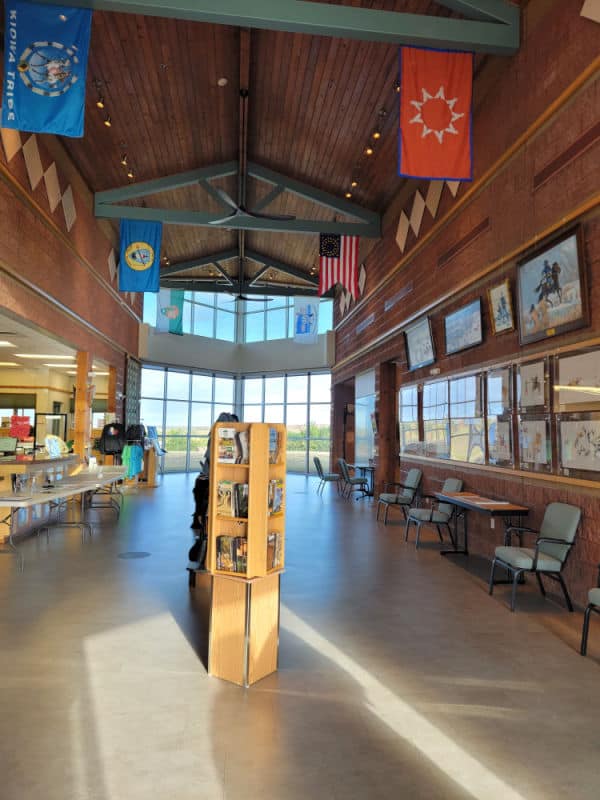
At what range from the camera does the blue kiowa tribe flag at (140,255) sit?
33.7ft

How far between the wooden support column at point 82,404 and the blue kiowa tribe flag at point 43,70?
6167 millimetres

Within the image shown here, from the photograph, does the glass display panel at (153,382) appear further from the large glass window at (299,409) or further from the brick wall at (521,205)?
the brick wall at (521,205)

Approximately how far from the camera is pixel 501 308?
19.7 ft

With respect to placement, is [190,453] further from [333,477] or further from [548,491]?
[548,491]

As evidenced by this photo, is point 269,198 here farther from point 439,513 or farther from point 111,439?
point 439,513

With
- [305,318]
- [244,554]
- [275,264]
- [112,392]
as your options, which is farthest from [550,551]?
[275,264]

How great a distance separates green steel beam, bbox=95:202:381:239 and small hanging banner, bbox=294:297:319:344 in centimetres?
523

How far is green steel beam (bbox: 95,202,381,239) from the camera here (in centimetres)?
1036

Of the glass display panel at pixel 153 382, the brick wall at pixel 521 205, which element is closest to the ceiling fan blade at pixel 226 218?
the brick wall at pixel 521 205

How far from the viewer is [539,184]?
5219mm

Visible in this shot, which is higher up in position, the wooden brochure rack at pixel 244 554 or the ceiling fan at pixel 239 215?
the ceiling fan at pixel 239 215

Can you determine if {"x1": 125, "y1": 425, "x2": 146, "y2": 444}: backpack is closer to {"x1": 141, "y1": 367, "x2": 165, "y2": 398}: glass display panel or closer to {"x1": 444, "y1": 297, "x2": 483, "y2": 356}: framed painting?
{"x1": 141, "y1": 367, "x2": 165, "y2": 398}: glass display panel

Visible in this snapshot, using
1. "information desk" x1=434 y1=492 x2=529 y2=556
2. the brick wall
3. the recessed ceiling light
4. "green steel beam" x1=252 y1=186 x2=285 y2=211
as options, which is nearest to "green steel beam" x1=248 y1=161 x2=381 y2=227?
"green steel beam" x1=252 y1=186 x2=285 y2=211

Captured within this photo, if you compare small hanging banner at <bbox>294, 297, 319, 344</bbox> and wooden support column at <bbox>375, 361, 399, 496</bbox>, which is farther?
small hanging banner at <bbox>294, 297, 319, 344</bbox>
